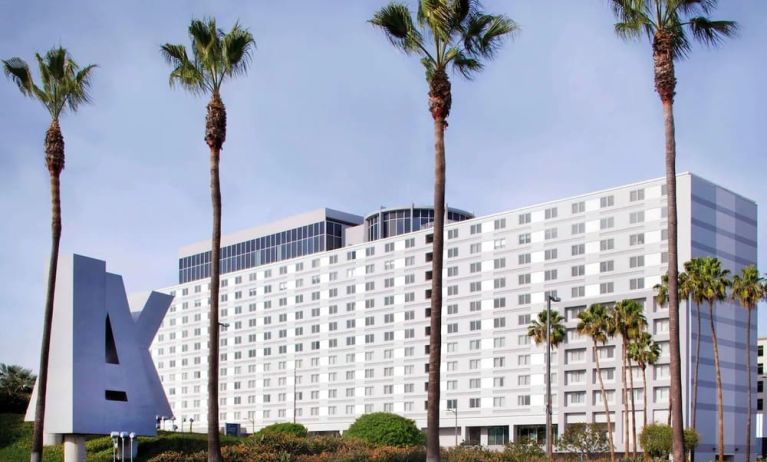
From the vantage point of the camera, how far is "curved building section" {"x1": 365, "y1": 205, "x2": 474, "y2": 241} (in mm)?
138875

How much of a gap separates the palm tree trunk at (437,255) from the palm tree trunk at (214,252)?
862cm

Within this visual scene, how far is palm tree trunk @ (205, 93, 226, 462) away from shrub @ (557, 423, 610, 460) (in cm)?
6329

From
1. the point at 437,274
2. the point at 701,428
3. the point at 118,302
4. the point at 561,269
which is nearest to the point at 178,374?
the point at 561,269

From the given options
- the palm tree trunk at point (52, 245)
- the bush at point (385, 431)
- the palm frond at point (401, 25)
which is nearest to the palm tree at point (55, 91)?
the palm tree trunk at point (52, 245)

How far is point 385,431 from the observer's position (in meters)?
79.4

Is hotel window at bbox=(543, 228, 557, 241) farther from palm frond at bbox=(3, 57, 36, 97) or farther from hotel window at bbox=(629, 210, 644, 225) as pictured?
palm frond at bbox=(3, 57, 36, 97)

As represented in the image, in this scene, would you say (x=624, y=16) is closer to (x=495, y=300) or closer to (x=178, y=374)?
(x=495, y=300)

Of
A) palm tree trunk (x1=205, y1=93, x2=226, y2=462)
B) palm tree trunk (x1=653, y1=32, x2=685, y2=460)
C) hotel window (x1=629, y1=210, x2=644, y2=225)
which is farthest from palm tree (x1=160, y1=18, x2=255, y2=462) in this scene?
hotel window (x1=629, y1=210, x2=644, y2=225)

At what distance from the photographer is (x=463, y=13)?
33062mm

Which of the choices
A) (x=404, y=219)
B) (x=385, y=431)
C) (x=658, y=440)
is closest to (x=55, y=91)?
(x=385, y=431)

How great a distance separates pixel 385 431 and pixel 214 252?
44512mm

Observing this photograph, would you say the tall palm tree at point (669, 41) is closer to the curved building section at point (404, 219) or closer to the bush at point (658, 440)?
the bush at point (658, 440)

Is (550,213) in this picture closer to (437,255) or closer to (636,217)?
(636,217)

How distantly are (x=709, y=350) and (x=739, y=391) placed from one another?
8487mm
